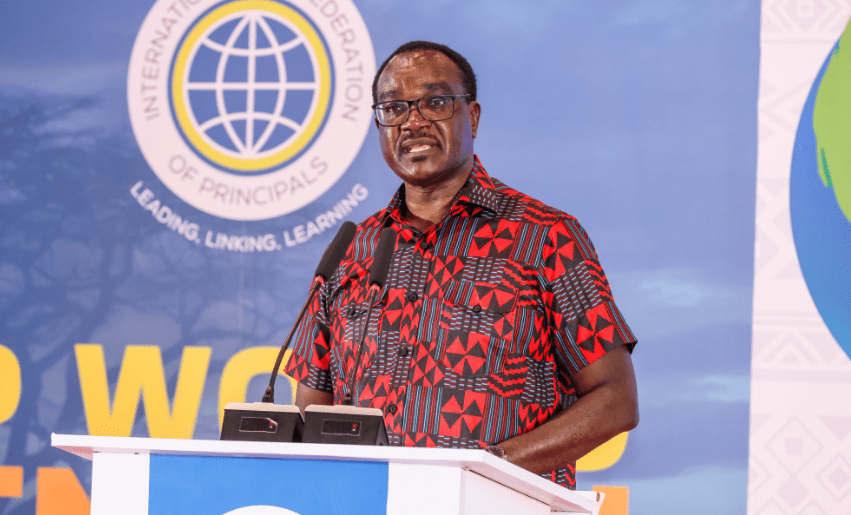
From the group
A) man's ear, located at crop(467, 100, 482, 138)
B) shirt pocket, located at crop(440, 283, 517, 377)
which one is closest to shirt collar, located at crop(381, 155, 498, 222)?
man's ear, located at crop(467, 100, 482, 138)

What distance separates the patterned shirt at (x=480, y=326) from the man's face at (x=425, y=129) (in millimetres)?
93

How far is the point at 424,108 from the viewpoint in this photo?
2.13 metres

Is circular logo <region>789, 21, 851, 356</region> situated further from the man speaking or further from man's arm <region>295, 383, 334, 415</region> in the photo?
man's arm <region>295, 383, 334, 415</region>

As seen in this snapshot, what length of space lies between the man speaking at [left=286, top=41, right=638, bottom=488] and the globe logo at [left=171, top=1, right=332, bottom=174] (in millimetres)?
1144

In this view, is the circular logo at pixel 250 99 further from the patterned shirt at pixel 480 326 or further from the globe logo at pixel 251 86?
the patterned shirt at pixel 480 326

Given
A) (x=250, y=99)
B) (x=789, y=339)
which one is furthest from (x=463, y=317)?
(x=250, y=99)

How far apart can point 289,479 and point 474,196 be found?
1057 mm

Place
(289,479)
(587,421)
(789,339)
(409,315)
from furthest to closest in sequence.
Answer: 1. (789,339)
2. (409,315)
3. (587,421)
4. (289,479)

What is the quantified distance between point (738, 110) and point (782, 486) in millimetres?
1207

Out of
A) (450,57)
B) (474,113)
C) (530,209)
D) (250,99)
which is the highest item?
(250,99)

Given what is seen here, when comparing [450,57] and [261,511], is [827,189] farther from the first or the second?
[261,511]

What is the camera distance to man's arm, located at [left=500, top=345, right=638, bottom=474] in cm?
174

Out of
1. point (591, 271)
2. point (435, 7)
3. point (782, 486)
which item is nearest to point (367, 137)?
point (435, 7)

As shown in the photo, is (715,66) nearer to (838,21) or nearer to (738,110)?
(738,110)
